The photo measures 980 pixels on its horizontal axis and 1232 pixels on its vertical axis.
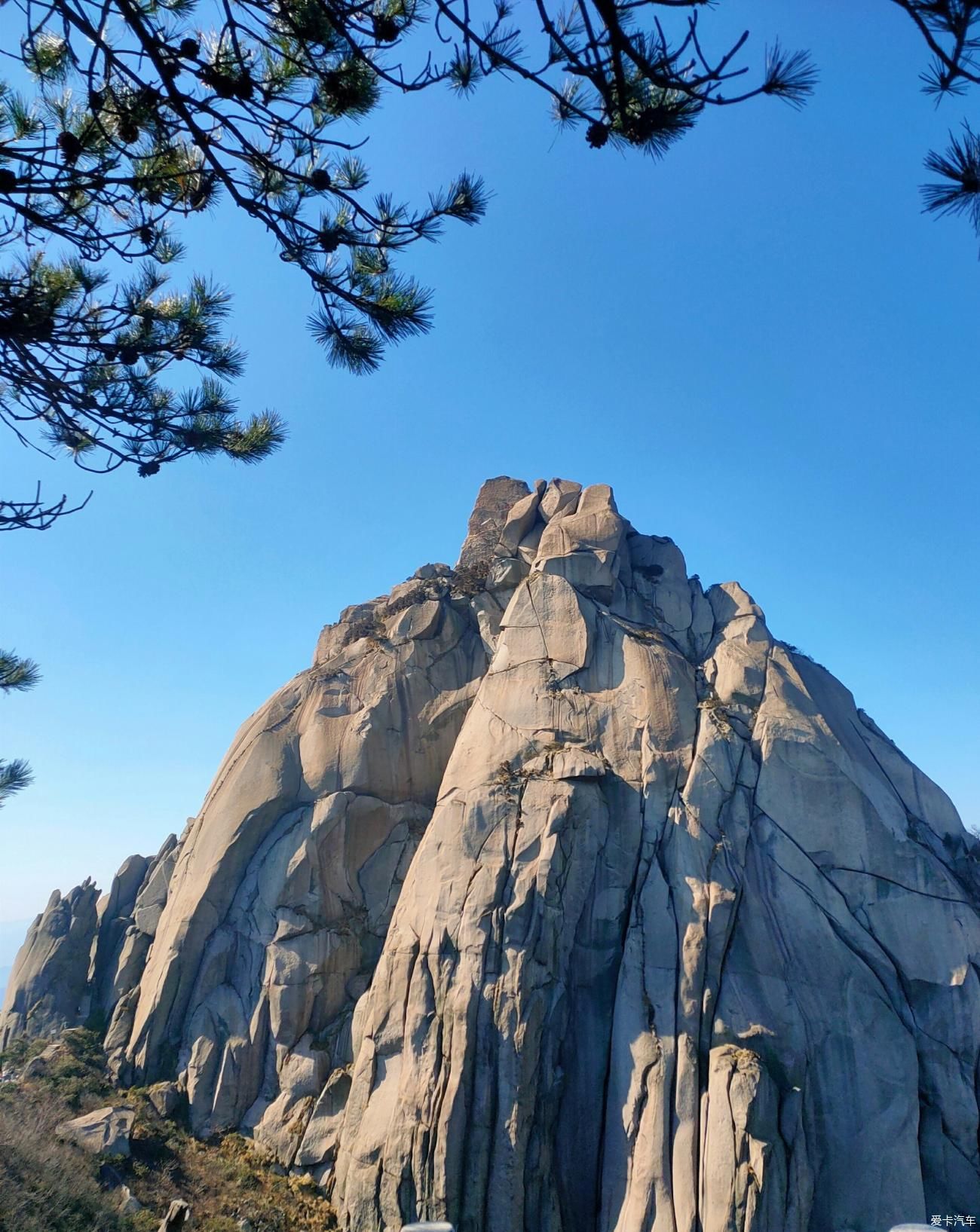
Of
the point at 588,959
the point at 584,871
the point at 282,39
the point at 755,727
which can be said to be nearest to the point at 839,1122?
the point at 588,959

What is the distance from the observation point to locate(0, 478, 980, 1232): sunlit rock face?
17.1 metres

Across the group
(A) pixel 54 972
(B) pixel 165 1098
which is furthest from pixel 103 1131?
(A) pixel 54 972

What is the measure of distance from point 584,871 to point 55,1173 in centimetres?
1191

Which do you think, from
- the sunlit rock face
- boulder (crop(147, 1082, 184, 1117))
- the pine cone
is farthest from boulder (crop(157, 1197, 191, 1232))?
the pine cone

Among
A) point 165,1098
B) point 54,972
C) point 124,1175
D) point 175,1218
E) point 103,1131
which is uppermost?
point 54,972

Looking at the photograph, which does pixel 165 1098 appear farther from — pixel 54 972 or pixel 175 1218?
pixel 54 972

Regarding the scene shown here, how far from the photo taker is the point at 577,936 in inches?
771

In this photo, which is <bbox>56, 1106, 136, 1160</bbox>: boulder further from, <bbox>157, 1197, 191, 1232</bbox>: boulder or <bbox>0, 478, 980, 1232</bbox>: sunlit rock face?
<bbox>157, 1197, 191, 1232</bbox>: boulder

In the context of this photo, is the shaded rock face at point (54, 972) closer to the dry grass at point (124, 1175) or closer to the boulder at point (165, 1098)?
the dry grass at point (124, 1175)

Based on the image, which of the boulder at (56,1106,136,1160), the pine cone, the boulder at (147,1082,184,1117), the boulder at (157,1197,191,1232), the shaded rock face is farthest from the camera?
the shaded rock face

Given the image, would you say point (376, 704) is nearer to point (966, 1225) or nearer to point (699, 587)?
point (699, 587)

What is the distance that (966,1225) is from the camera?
16828 millimetres

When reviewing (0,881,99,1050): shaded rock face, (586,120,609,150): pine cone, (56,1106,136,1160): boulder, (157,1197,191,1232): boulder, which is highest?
(586,120,609,150): pine cone

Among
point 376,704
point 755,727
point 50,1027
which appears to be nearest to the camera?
point 755,727
